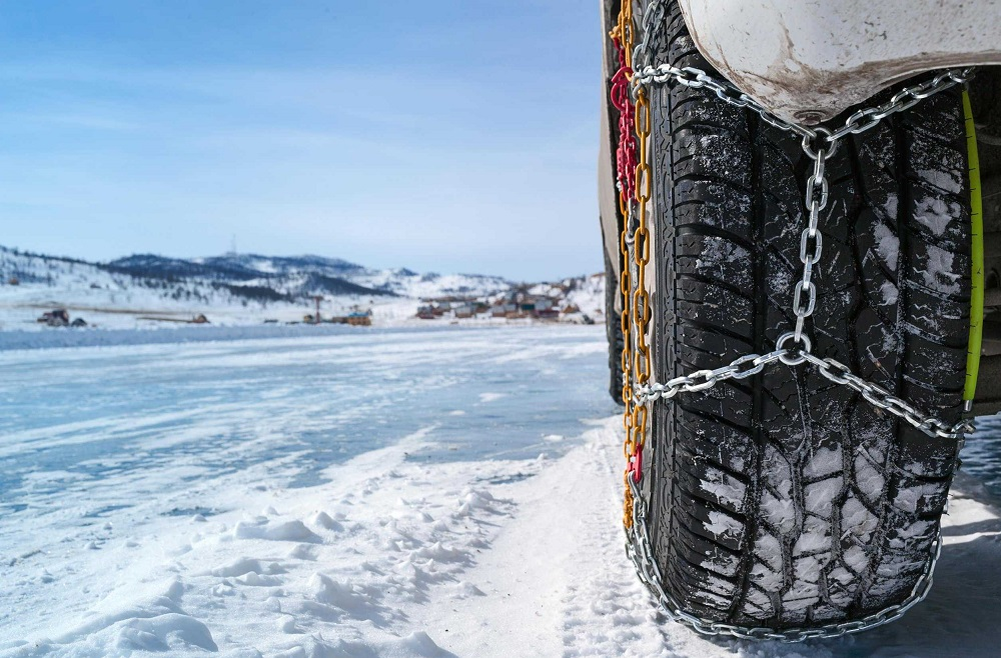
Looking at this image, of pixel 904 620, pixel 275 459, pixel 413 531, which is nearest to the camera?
pixel 904 620

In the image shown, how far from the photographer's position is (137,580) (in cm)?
167

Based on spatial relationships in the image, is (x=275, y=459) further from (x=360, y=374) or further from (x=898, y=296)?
(x=360, y=374)

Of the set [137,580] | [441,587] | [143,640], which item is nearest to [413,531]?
[441,587]

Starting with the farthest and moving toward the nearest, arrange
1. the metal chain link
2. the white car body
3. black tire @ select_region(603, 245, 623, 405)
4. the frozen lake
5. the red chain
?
1. black tire @ select_region(603, 245, 623, 405)
2. the frozen lake
3. the red chain
4. the metal chain link
5. the white car body

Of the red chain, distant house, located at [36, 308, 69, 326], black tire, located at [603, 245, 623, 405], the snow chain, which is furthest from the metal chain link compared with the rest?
distant house, located at [36, 308, 69, 326]

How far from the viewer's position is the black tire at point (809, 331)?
114 cm

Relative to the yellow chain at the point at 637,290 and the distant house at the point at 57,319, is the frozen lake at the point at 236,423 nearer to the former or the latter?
the yellow chain at the point at 637,290

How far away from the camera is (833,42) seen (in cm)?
87

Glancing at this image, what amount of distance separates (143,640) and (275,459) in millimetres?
2321

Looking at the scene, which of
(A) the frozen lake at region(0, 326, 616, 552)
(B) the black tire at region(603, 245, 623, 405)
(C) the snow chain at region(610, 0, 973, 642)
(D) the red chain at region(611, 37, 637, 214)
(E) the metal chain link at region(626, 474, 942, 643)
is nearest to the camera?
(C) the snow chain at region(610, 0, 973, 642)

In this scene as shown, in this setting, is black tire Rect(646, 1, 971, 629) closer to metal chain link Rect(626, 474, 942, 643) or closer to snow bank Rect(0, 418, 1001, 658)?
metal chain link Rect(626, 474, 942, 643)

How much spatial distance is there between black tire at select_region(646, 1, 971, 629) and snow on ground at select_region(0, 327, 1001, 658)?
0.99 feet

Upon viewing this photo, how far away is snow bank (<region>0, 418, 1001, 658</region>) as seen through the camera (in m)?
1.35

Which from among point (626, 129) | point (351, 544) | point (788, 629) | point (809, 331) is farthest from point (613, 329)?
point (809, 331)
